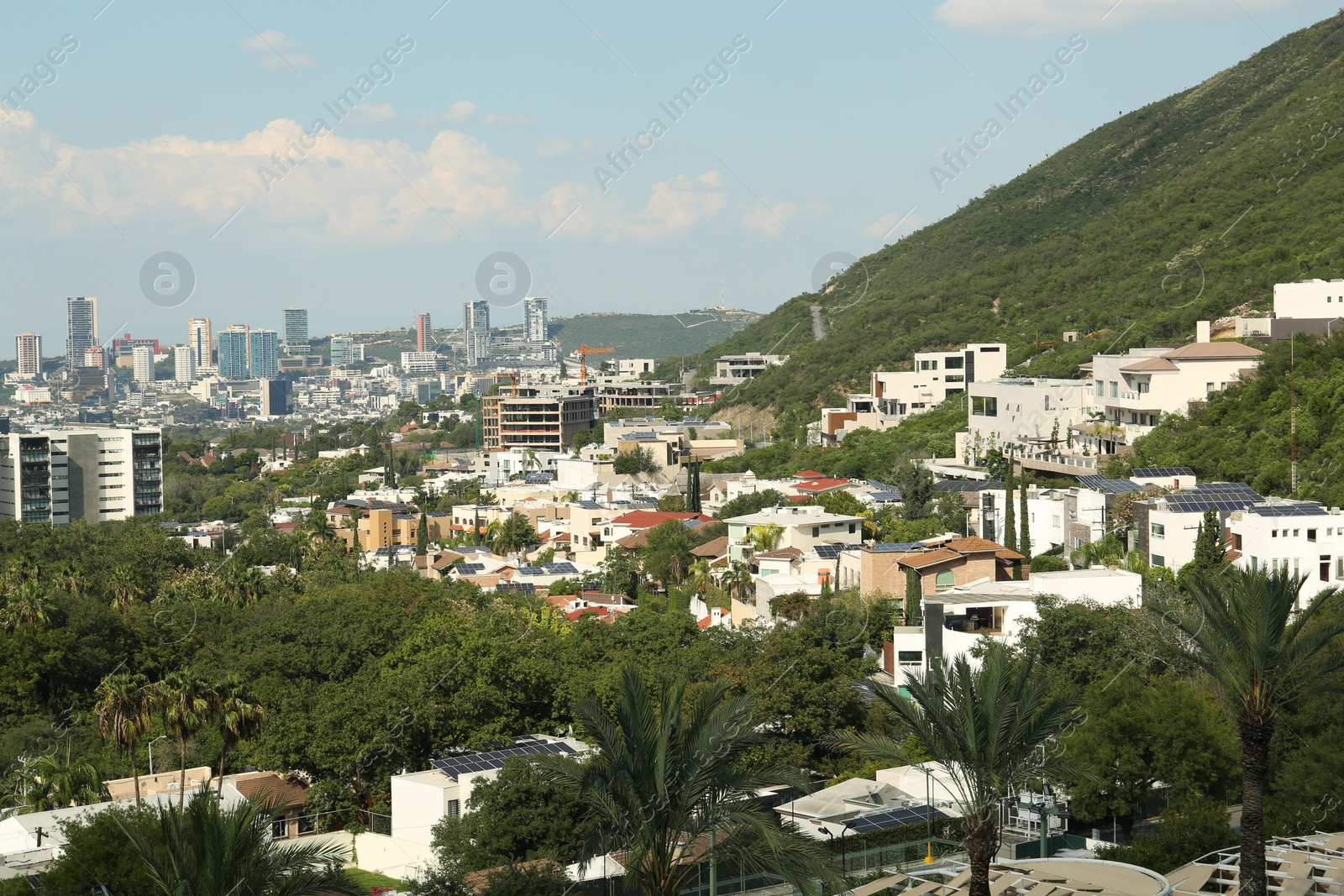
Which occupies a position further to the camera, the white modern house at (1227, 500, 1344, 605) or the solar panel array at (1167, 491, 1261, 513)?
the solar panel array at (1167, 491, 1261, 513)

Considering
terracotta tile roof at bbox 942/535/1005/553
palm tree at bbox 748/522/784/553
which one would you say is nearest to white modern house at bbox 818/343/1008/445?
palm tree at bbox 748/522/784/553

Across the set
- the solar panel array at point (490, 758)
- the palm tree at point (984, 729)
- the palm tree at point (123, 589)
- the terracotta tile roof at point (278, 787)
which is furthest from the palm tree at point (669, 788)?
the palm tree at point (123, 589)

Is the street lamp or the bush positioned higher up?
the bush

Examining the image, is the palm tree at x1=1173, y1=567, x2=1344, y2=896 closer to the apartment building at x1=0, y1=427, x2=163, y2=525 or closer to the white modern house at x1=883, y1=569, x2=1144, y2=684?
the white modern house at x1=883, y1=569, x2=1144, y2=684

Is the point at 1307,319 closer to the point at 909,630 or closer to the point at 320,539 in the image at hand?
the point at 909,630

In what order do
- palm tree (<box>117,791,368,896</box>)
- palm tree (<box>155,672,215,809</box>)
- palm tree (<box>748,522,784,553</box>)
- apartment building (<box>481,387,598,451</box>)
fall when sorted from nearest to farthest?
palm tree (<box>117,791,368,896</box>) < palm tree (<box>155,672,215,809</box>) < palm tree (<box>748,522,784,553</box>) < apartment building (<box>481,387,598,451</box>)

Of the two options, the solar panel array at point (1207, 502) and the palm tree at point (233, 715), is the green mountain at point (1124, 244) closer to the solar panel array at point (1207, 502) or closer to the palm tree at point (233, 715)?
the solar panel array at point (1207, 502)
